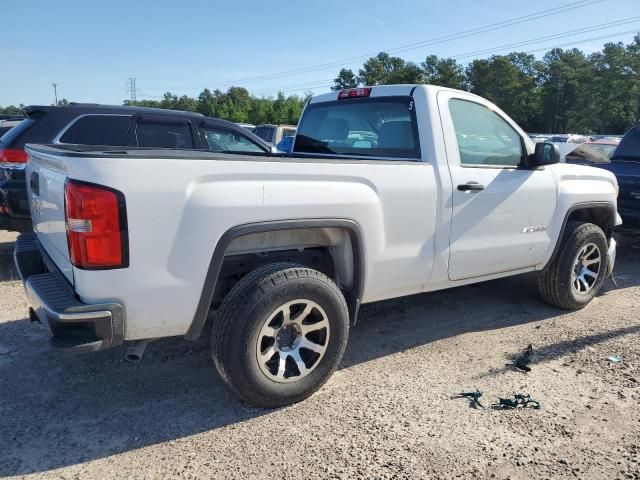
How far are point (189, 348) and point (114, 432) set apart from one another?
1.10 meters

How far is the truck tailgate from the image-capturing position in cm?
271

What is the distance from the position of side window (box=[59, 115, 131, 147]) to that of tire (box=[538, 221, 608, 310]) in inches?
187

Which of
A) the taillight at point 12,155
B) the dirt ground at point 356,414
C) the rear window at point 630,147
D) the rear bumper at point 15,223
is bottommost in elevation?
the dirt ground at point 356,414

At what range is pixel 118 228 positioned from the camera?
245 centimetres

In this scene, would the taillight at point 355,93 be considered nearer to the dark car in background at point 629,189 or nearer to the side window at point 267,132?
the dark car in background at point 629,189

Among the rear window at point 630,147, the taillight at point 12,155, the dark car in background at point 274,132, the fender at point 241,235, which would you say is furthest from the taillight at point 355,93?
the dark car in background at point 274,132

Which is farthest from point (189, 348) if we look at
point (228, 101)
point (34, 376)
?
point (228, 101)

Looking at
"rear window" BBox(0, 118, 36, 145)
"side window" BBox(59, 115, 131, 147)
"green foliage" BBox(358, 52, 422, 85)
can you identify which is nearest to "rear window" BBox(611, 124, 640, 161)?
"side window" BBox(59, 115, 131, 147)

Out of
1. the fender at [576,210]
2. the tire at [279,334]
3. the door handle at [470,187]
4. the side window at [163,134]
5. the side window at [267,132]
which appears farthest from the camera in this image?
the side window at [267,132]

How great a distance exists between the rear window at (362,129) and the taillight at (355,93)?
4 centimetres

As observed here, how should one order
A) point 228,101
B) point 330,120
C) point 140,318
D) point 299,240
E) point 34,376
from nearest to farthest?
point 140,318 → point 299,240 → point 34,376 → point 330,120 → point 228,101

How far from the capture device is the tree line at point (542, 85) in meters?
62.2

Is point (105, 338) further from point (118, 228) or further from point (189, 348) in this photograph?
point (189, 348)

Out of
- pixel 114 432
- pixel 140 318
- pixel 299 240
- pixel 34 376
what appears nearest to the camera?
pixel 140 318
